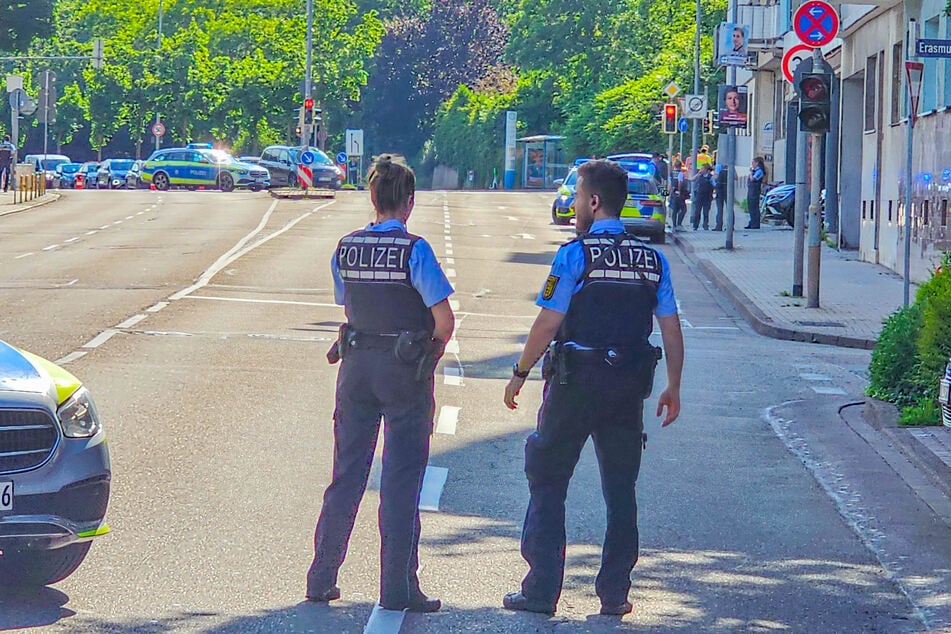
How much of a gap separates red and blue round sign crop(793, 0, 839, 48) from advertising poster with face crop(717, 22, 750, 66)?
1256cm

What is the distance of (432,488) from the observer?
8820mm

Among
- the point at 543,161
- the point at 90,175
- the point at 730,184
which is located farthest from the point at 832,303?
the point at 90,175

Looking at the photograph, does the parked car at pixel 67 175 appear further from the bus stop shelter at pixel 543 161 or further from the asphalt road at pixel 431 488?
the asphalt road at pixel 431 488

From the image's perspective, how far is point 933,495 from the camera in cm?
893

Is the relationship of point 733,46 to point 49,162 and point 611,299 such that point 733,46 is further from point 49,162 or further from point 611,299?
point 49,162

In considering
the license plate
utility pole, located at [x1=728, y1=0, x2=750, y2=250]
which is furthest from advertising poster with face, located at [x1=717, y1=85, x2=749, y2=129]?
the license plate

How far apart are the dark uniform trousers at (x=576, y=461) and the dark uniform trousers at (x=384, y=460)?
442 mm

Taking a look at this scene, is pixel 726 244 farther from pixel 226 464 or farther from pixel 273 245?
pixel 226 464

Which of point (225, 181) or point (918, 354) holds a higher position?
point (225, 181)

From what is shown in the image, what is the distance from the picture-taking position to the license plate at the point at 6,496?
5902 millimetres

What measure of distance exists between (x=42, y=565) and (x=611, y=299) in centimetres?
241

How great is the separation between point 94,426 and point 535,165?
6911 centimetres

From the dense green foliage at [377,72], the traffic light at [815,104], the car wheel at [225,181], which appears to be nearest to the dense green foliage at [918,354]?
the traffic light at [815,104]

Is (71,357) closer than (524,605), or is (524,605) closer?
(524,605)
